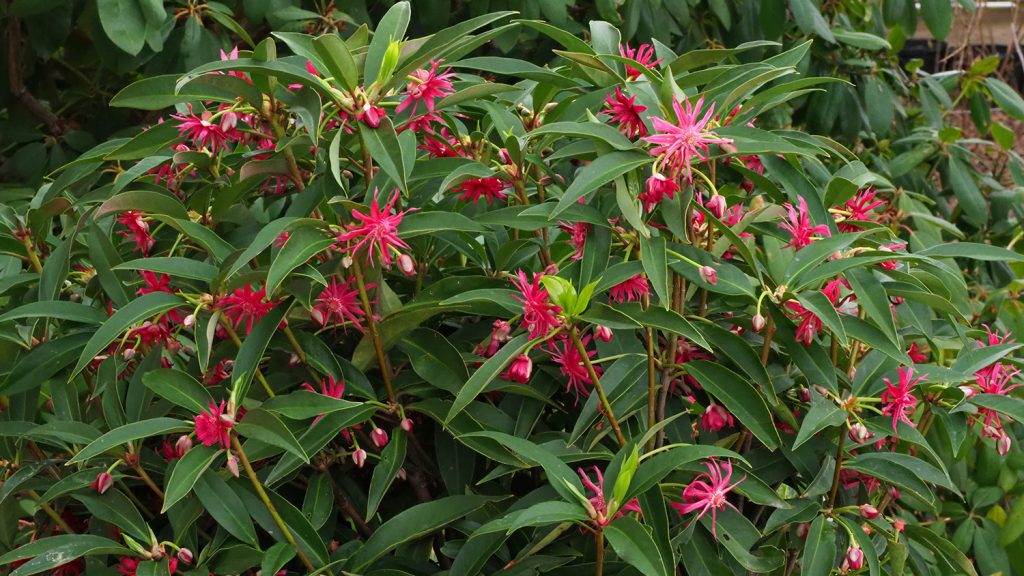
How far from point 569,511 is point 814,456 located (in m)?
0.34

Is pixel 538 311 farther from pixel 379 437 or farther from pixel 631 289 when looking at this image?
pixel 379 437

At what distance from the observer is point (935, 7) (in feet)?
7.64

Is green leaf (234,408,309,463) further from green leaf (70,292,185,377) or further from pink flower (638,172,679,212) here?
pink flower (638,172,679,212)

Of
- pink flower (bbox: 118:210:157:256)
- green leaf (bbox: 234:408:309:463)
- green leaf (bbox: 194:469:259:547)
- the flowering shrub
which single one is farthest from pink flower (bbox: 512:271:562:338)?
pink flower (bbox: 118:210:157:256)

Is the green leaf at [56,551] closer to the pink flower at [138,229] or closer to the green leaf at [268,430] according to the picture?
the green leaf at [268,430]

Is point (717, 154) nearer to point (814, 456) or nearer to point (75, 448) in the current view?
point (814, 456)

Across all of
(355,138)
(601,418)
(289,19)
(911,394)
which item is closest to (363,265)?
(355,138)

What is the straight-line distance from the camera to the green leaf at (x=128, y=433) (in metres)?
0.87

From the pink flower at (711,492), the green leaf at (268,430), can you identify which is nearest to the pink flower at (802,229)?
the pink flower at (711,492)

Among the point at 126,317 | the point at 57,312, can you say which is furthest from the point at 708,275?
the point at 57,312

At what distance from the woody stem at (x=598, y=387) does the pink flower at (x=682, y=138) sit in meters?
0.15

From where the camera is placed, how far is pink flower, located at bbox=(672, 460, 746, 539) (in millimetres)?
910

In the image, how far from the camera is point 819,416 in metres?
0.95

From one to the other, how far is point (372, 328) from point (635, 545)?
0.32 m
